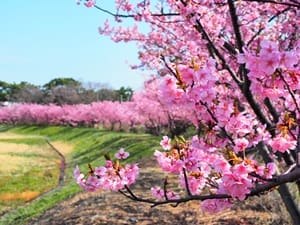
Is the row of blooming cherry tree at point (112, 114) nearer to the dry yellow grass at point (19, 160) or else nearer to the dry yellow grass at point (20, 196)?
the dry yellow grass at point (20, 196)

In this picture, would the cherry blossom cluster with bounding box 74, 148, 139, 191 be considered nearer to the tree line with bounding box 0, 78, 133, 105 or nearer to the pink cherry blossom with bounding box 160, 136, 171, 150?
the pink cherry blossom with bounding box 160, 136, 171, 150

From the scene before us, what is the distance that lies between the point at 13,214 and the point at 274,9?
11827 millimetres

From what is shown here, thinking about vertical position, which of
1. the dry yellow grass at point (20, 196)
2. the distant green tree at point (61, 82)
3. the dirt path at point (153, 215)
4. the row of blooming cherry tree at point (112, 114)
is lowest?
the dirt path at point (153, 215)

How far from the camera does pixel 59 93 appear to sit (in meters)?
85.3

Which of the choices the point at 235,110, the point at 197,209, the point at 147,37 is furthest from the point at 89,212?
the point at 235,110

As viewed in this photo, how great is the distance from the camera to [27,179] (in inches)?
874

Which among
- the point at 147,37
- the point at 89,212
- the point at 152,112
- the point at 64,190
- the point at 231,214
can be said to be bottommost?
the point at 231,214

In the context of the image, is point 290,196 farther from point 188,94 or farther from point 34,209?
point 34,209

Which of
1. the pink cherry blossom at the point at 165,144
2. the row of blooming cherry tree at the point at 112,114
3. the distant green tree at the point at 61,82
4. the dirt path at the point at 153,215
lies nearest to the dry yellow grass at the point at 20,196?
the row of blooming cherry tree at the point at 112,114

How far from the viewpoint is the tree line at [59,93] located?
78.7 meters

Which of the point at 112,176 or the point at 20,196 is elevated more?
the point at 20,196

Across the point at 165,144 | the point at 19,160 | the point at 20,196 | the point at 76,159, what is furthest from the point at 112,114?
the point at 165,144

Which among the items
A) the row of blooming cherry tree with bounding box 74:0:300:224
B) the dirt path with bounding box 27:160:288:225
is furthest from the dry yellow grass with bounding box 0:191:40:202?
the row of blooming cherry tree with bounding box 74:0:300:224

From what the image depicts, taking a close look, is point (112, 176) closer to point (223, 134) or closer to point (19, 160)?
point (223, 134)
